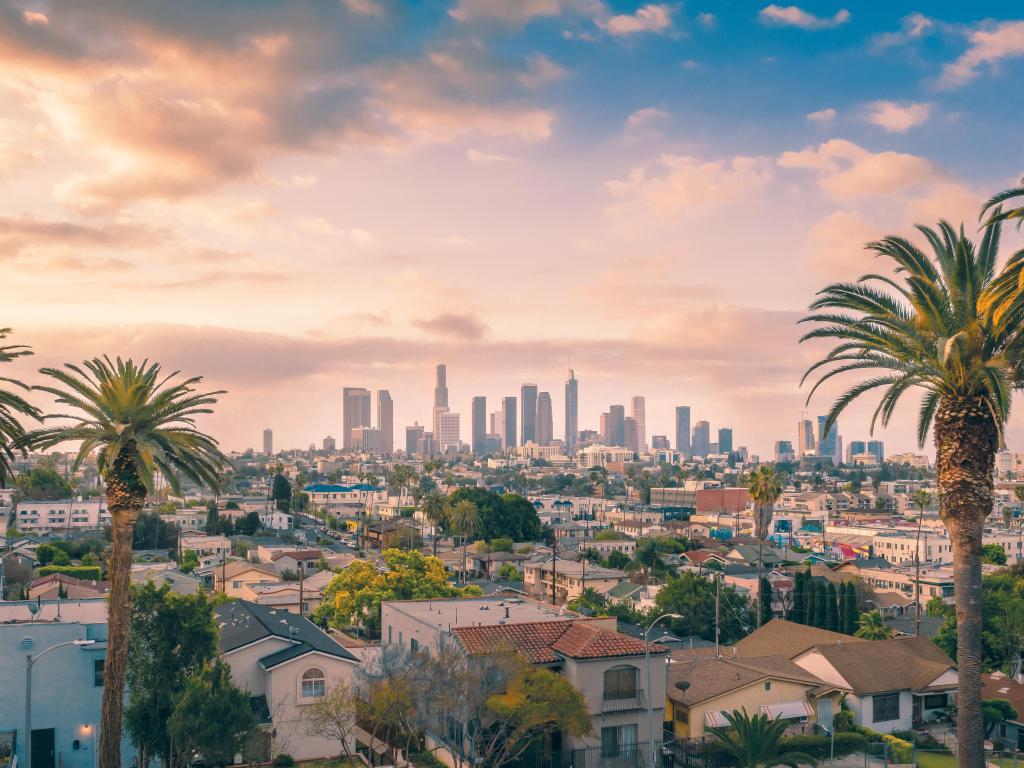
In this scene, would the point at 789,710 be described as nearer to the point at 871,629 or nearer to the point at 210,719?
the point at 210,719

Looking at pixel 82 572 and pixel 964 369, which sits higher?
pixel 964 369

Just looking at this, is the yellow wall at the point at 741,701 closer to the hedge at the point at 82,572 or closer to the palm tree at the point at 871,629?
the palm tree at the point at 871,629

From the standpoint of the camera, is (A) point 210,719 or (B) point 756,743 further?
(B) point 756,743

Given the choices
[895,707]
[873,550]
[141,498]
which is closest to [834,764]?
[895,707]

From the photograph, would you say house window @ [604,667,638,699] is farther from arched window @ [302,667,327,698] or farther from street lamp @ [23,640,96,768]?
street lamp @ [23,640,96,768]

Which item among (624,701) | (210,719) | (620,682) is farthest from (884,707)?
(210,719)

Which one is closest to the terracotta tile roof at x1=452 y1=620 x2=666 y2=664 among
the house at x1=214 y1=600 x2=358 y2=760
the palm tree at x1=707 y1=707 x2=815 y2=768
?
the palm tree at x1=707 y1=707 x2=815 y2=768

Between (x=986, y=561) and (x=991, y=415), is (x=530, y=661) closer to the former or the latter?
(x=991, y=415)

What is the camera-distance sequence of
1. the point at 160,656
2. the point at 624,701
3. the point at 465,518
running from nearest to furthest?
the point at 160,656, the point at 624,701, the point at 465,518
